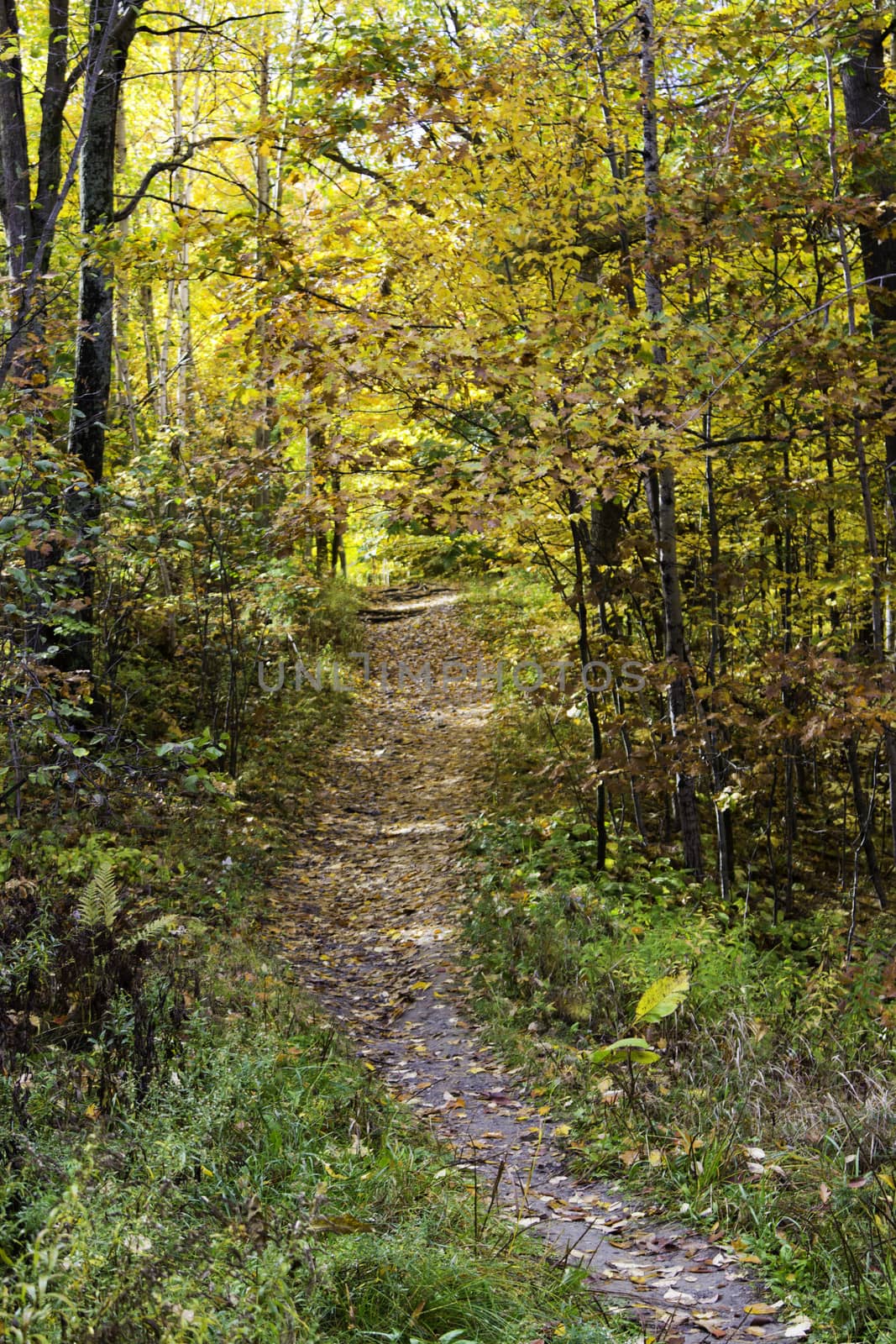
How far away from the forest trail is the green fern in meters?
1.82

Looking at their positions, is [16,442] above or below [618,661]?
above

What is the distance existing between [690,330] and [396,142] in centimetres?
257

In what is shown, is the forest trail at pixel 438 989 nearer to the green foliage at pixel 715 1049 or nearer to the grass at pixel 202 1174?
the green foliage at pixel 715 1049

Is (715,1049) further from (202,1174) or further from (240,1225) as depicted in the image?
(240,1225)

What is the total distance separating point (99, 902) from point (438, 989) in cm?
287

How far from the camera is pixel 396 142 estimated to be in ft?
22.5

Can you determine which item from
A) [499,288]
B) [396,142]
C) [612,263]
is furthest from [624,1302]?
[612,263]

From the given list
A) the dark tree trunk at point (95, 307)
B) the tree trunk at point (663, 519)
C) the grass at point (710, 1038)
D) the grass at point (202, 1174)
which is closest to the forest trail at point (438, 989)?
the grass at point (710, 1038)

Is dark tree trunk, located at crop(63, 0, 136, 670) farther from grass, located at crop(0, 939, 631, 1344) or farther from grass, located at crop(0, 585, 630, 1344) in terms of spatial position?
grass, located at crop(0, 939, 631, 1344)

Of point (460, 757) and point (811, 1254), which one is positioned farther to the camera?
point (460, 757)

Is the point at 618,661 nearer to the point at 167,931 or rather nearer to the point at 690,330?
the point at 690,330

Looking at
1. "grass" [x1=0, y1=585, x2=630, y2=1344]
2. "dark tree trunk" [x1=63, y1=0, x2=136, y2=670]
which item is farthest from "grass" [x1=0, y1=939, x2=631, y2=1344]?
"dark tree trunk" [x1=63, y1=0, x2=136, y2=670]

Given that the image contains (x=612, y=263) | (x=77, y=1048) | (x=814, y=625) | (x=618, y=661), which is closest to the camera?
(x=77, y=1048)

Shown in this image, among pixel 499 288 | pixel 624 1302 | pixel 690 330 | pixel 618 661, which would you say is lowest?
pixel 624 1302
